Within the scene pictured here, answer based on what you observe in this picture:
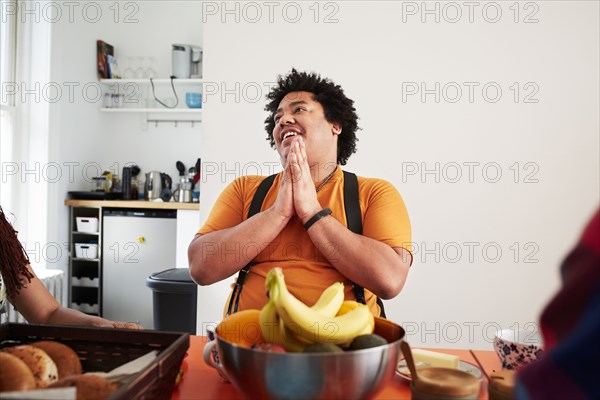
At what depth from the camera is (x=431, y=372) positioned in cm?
85

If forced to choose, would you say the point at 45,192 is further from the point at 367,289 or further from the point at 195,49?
the point at 367,289

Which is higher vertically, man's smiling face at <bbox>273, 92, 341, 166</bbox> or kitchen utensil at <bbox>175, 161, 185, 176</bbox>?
kitchen utensil at <bbox>175, 161, 185, 176</bbox>

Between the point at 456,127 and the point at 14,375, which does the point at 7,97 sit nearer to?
the point at 456,127

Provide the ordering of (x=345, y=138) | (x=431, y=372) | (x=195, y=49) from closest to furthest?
1. (x=431, y=372)
2. (x=345, y=138)
3. (x=195, y=49)

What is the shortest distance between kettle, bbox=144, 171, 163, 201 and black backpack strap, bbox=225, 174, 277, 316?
8.83ft

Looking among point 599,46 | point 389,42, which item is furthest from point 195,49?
point 599,46

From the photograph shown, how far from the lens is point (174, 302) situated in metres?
3.14

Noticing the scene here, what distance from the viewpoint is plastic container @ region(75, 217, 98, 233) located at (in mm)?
4191

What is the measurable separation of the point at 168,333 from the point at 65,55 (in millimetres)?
3807

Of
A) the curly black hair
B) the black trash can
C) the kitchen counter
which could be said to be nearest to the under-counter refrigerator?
the kitchen counter

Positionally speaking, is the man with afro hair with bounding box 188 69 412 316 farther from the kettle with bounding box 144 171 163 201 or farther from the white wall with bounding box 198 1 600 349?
the kettle with bounding box 144 171 163 201

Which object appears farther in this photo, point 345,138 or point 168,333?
point 345,138

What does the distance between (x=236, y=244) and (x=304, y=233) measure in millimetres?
225

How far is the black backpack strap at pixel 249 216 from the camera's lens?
5.45 feet
